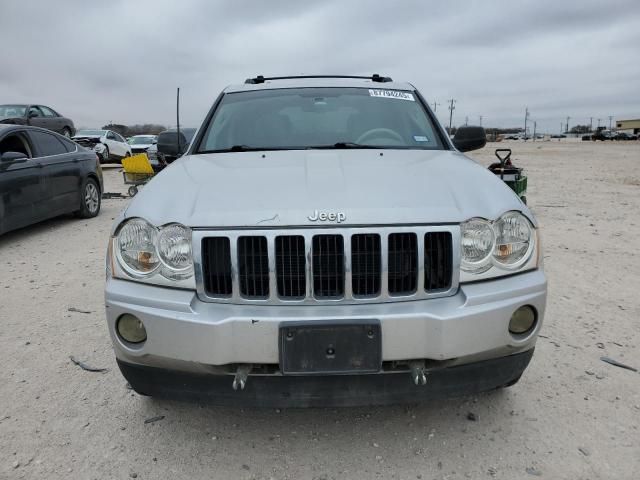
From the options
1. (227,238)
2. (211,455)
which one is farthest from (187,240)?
(211,455)

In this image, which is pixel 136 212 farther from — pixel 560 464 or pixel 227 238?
pixel 560 464

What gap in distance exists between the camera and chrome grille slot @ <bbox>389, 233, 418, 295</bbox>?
82.5 inches

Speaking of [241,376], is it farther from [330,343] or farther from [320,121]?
[320,121]

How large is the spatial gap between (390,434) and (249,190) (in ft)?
4.32

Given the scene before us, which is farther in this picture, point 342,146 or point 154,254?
point 342,146

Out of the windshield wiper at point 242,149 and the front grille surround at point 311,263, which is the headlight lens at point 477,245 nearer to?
the front grille surround at point 311,263

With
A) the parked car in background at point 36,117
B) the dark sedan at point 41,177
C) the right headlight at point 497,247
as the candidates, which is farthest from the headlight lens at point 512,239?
the parked car in background at point 36,117

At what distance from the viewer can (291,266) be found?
6.80ft

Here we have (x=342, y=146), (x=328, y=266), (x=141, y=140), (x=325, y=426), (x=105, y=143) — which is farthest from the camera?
(x=141, y=140)

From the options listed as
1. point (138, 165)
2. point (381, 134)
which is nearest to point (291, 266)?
point (381, 134)

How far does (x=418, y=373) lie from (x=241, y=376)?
0.70m

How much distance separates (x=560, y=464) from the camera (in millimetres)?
2213

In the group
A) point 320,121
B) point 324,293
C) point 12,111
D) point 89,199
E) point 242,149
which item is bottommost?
point 89,199

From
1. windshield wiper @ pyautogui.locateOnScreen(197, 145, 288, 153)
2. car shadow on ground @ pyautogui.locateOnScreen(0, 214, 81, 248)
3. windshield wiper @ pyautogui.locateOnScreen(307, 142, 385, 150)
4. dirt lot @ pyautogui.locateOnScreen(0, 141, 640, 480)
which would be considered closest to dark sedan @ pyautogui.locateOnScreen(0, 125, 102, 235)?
car shadow on ground @ pyautogui.locateOnScreen(0, 214, 81, 248)
